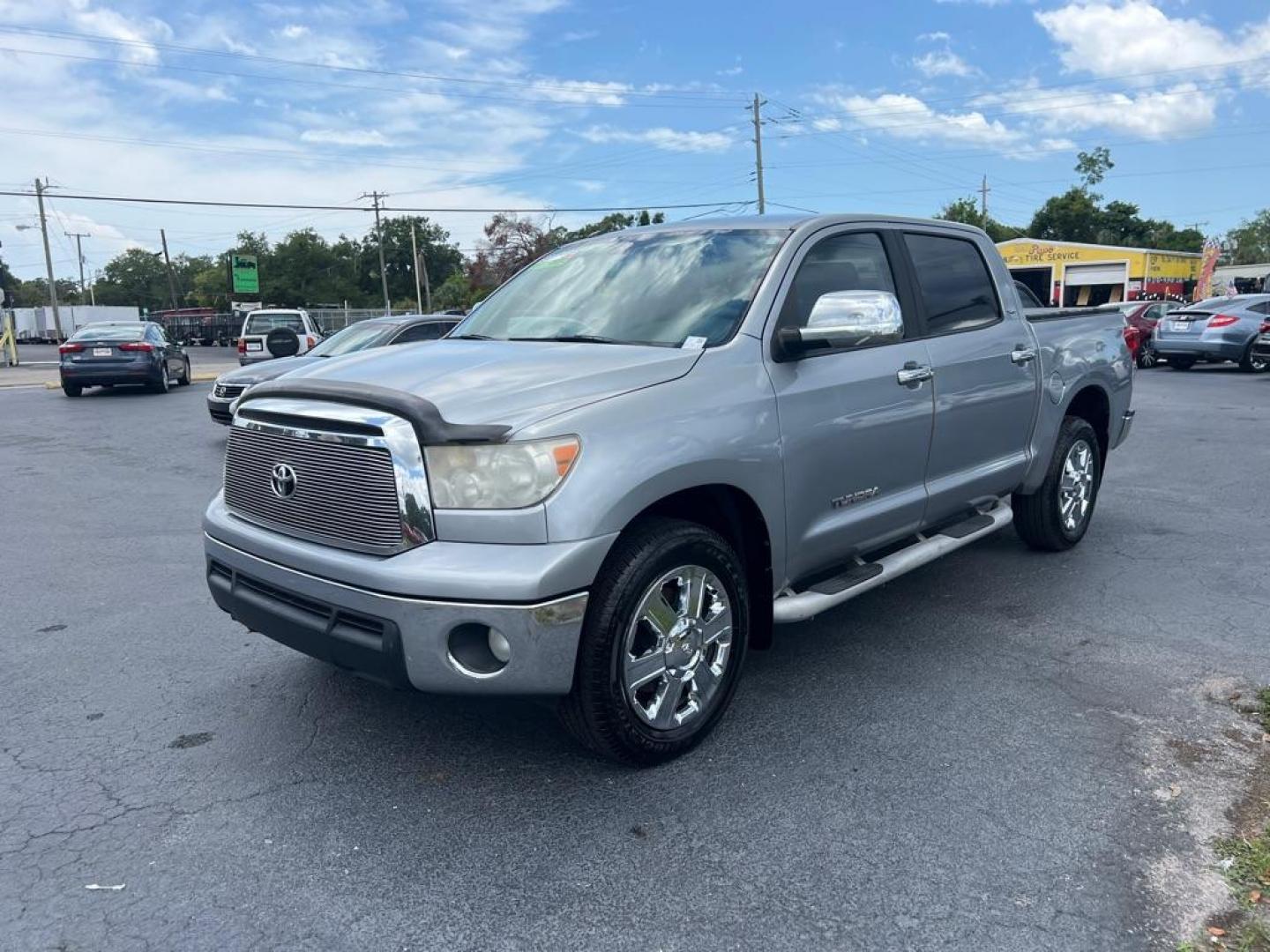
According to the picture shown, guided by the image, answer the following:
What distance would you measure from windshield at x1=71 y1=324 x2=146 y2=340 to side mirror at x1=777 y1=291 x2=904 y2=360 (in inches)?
699

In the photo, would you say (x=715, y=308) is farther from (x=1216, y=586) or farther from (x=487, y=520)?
(x=1216, y=586)

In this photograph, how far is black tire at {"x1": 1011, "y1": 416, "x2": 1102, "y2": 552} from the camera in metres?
5.73

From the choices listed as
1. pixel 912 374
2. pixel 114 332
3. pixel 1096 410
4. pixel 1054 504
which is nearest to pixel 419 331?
pixel 1096 410

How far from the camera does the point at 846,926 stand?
2.53 meters

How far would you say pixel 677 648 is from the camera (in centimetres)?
335

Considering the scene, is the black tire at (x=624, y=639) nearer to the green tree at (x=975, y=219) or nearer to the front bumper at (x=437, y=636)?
the front bumper at (x=437, y=636)

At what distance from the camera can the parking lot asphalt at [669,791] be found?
2582mm

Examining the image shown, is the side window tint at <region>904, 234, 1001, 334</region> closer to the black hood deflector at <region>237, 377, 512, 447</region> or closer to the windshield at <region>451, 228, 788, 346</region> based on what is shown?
the windshield at <region>451, 228, 788, 346</region>

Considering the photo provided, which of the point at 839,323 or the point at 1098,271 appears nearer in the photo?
the point at 839,323

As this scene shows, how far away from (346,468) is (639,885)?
1.57 m

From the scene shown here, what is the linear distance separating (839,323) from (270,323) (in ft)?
68.8

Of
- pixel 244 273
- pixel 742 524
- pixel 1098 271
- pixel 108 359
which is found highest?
pixel 244 273

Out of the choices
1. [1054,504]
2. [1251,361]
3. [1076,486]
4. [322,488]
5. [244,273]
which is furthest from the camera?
[244,273]

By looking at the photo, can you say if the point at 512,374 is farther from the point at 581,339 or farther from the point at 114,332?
the point at 114,332
